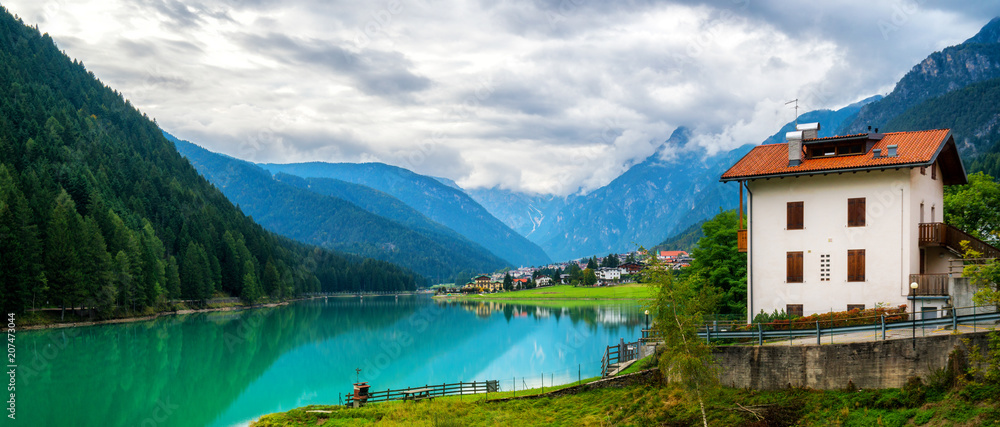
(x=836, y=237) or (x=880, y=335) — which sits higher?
(x=836, y=237)

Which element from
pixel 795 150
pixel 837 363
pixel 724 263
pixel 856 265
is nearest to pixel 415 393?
pixel 837 363

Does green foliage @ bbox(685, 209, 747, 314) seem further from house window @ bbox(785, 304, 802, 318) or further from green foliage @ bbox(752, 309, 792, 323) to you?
green foliage @ bbox(752, 309, 792, 323)

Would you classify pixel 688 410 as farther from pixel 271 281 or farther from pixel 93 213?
pixel 271 281

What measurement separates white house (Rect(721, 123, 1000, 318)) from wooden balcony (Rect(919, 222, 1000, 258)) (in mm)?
40

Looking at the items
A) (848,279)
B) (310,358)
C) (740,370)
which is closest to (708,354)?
(740,370)

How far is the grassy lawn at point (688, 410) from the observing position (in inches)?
728

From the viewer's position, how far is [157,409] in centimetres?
4181

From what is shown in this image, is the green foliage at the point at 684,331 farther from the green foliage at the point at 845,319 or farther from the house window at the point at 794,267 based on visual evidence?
the house window at the point at 794,267

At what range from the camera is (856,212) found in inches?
1219

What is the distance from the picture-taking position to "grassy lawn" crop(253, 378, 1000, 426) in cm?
1850

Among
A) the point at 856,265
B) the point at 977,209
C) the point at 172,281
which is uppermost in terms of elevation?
the point at 977,209

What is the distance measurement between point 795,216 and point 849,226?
2394 mm

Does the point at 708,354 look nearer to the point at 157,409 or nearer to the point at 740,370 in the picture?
the point at 740,370

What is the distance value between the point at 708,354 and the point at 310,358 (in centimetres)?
5435
